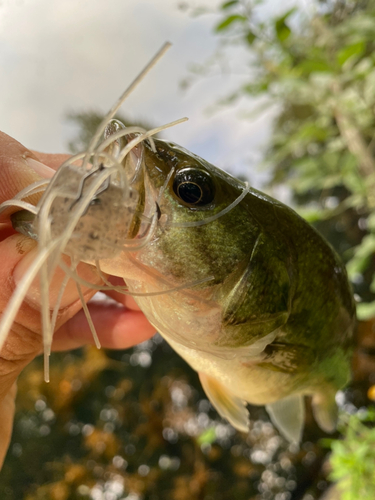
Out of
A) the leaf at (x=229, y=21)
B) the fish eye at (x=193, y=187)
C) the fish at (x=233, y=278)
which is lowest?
the fish at (x=233, y=278)

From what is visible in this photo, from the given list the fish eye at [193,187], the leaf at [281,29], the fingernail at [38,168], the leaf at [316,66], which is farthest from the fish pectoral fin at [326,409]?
the leaf at [281,29]

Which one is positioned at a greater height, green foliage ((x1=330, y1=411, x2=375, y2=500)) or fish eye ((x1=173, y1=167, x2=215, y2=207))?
fish eye ((x1=173, y1=167, x2=215, y2=207))

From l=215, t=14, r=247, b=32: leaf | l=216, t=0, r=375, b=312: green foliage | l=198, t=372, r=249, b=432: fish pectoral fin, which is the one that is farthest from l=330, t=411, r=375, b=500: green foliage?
l=215, t=14, r=247, b=32: leaf

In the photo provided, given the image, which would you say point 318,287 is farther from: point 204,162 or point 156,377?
point 156,377

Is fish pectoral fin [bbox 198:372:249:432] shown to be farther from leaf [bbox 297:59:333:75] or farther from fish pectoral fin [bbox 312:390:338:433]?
leaf [bbox 297:59:333:75]

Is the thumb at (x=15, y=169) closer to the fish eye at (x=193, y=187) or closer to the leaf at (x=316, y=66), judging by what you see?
the fish eye at (x=193, y=187)

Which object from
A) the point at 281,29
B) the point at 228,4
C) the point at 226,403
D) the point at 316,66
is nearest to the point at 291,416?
the point at 226,403

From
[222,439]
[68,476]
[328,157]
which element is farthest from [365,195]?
[68,476]
